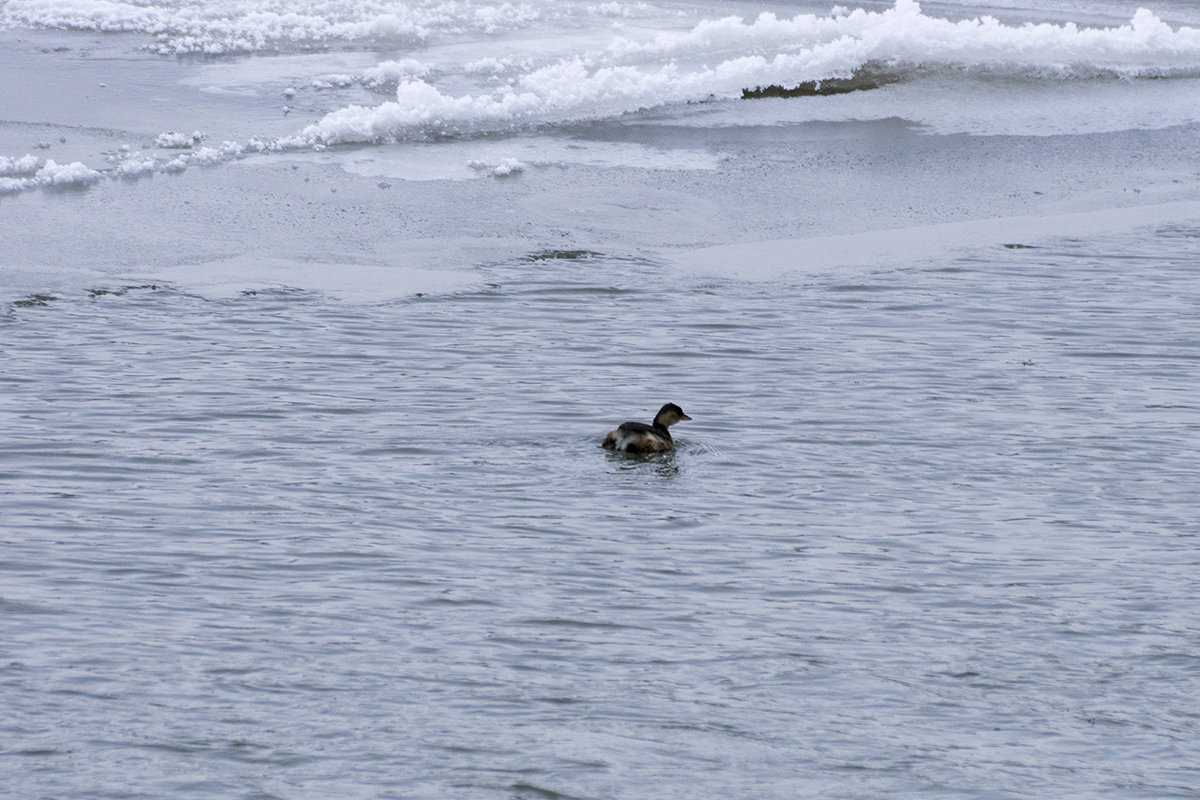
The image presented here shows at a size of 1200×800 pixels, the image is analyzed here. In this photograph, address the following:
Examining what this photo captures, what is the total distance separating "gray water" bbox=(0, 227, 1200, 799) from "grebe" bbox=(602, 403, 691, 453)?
11 cm

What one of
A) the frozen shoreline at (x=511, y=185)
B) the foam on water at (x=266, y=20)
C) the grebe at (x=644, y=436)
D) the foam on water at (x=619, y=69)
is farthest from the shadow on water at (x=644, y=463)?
the foam on water at (x=266, y=20)

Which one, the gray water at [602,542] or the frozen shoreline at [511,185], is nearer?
the gray water at [602,542]

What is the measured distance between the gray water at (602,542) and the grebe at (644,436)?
0.37 ft

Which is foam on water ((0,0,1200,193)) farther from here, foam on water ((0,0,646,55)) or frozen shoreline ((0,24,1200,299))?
frozen shoreline ((0,24,1200,299))

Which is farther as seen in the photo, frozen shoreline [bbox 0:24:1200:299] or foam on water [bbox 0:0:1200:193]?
foam on water [bbox 0:0:1200:193]

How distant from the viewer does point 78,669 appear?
18.8 feet

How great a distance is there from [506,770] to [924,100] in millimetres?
11323

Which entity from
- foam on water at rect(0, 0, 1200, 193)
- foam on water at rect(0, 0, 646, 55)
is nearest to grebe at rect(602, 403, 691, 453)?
foam on water at rect(0, 0, 1200, 193)

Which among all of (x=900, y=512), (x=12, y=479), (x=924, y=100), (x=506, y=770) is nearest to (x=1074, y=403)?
(x=900, y=512)

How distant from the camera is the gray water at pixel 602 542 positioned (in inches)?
208

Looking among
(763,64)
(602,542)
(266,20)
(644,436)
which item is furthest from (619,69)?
(602,542)

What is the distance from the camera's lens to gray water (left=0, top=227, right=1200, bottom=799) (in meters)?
5.29

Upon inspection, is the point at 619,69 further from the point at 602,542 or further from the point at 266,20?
the point at 602,542

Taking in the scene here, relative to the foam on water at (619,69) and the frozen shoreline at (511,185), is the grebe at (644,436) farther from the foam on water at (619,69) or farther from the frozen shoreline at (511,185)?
the foam on water at (619,69)
